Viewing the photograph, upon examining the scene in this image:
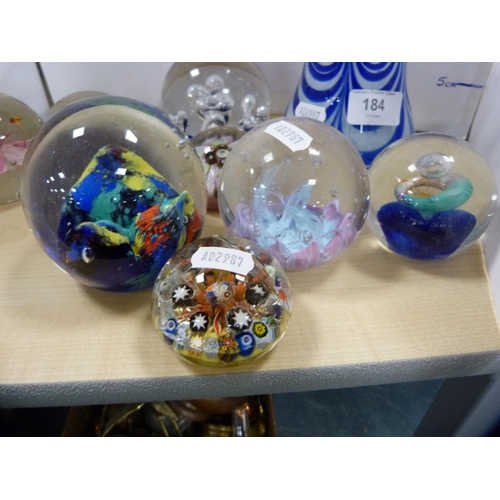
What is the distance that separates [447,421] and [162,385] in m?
0.47

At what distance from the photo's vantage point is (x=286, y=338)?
0.59m

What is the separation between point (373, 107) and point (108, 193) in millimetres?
446

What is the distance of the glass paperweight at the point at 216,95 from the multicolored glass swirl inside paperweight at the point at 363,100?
10 cm

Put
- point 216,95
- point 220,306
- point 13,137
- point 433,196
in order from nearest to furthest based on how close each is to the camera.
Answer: point 220,306, point 433,196, point 13,137, point 216,95

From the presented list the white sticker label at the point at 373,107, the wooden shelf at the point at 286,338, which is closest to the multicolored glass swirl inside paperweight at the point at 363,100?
the white sticker label at the point at 373,107

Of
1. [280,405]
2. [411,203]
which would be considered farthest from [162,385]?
[280,405]

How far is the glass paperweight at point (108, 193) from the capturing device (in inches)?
20.8

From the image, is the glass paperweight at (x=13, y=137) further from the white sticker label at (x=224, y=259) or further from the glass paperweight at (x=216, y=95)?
the white sticker label at (x=224, y=259)

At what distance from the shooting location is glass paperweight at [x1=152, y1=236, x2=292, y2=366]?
51 centimetres

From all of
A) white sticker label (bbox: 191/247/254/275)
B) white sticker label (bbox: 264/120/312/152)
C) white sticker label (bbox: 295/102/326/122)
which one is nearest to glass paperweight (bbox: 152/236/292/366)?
white sticker label (bbox: 191/247/254/275)

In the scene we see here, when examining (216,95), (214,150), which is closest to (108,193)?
(214,150)

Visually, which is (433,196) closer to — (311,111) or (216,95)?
(311,111)

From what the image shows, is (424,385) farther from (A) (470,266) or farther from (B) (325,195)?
(B) (325,195)

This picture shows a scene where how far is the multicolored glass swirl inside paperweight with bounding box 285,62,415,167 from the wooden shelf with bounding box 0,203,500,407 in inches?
8.9
